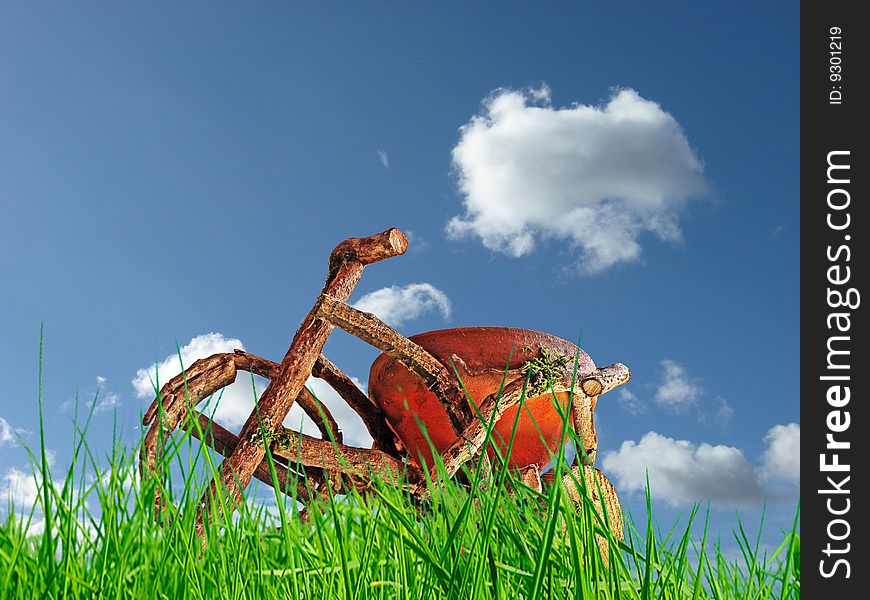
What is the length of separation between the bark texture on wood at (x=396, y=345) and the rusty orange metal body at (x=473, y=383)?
0.08 meters

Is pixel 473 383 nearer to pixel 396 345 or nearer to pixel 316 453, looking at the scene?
pixel 396 345

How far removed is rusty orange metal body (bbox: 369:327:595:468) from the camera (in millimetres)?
1787

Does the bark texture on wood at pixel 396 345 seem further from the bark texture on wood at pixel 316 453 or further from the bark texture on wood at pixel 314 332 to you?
the bark texture on wood at pixel 316 453

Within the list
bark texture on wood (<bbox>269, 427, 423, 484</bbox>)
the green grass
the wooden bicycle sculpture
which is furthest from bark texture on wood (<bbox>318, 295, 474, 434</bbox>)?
the green grass

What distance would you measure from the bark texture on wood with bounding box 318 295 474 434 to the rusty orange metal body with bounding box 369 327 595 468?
0.26 feet

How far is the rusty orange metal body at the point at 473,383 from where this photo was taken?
179cm

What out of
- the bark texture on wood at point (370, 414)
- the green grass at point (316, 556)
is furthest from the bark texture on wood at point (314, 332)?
the green grass at point (316, 556)

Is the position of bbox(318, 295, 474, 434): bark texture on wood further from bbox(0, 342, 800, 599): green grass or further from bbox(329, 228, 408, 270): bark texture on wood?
bbox(0, 342, 800, 599): green grass

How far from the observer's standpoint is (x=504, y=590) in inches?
26.1

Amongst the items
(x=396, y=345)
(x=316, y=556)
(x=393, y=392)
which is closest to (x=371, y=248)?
(x=396, y=345)
